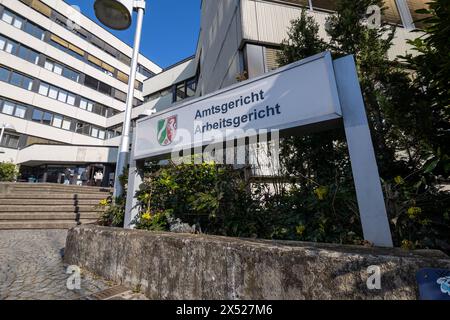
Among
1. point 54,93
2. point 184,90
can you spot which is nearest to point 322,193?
point 184,90

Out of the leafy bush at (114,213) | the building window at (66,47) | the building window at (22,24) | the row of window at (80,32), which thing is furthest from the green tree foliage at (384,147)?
the row of window at (80,32)

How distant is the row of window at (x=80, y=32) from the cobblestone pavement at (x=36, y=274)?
30.8 meters

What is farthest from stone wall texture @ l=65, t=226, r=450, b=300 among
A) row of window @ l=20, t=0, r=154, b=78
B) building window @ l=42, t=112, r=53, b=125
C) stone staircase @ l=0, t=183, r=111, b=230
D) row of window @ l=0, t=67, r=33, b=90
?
row of window @ l=20, t=0, r=154, b=78

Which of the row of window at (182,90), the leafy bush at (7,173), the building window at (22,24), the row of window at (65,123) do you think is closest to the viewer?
the leafy bush at (7,173)

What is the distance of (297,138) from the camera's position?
12.3ft

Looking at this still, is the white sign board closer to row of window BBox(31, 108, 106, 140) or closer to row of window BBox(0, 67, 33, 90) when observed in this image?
row of window BBox(0, 67, 33, 90)

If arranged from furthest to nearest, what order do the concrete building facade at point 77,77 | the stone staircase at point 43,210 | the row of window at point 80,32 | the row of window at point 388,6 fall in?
the row of window at point 80,32, the concrete building facade at point 77,77, the row of window at point 388,6, the stone staircase at point 43,210

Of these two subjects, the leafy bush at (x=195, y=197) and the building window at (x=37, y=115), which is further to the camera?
the building window at (x=37, y=115)

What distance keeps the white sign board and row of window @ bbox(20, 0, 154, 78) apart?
32.2 m

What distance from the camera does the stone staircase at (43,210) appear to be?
21.7 feet

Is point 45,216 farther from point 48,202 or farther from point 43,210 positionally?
point 48,202

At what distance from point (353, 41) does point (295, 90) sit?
2.44 meters

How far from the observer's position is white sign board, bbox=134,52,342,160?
2254mm

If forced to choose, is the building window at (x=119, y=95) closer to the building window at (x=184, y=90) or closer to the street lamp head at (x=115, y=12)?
the building window at (x=184, y=90)
